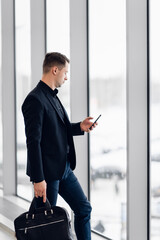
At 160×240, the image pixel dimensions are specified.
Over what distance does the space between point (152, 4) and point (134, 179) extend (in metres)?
1.04

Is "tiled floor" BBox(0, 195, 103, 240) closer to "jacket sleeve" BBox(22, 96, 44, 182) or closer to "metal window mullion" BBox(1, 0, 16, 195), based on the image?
"metal window mullion" BBox(1, 0, 16, 195)


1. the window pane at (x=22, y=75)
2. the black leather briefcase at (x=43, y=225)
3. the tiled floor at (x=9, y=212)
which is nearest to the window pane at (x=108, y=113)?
the tiled floor at (x=9, y=212)

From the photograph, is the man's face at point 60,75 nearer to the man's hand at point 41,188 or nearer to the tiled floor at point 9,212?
the man's hand at point 41,188

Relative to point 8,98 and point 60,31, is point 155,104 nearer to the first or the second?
point 60,31

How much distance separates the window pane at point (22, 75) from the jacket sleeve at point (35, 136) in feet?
6.30

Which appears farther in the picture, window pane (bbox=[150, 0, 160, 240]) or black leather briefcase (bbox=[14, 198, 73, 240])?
window pane (bbox=[150, 0, 160, 240])

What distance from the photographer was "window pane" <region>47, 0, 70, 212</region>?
3.16 metres

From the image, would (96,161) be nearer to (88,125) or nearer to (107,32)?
(88,125)

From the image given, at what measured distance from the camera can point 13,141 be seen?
4.13 metres

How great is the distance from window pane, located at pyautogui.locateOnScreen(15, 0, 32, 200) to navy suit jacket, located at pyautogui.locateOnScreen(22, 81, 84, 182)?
1848mm

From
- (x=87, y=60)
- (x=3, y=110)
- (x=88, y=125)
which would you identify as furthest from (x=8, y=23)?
(x=88, y=125)

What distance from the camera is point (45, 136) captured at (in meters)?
2.00

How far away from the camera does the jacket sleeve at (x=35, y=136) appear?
1916 mm

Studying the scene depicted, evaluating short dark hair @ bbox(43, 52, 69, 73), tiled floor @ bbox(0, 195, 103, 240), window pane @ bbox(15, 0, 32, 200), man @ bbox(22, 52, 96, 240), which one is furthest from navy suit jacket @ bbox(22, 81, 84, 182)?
window pane @ bbox(15, 0, 32, 200)
